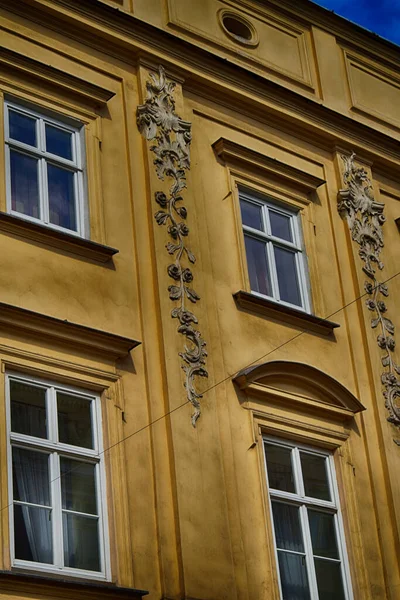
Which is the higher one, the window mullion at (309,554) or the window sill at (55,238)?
the window sill at (55,238)

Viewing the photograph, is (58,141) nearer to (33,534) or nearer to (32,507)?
(32,507)

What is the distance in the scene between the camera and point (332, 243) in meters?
16.8

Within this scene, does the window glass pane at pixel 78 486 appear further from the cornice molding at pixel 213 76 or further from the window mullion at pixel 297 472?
the cornice molding at pixel 213 76

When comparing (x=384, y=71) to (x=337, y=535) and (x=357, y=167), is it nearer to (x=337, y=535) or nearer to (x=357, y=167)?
(x=357, y=167)

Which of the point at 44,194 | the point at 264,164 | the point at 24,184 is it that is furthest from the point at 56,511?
the point at 264,164

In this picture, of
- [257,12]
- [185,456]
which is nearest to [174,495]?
→ [185,456]

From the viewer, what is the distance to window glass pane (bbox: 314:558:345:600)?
1407 centimetres

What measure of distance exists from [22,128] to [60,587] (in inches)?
206

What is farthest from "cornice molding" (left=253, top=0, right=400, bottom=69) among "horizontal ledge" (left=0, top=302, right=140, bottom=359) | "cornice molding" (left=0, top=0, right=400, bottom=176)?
"horizontal ledge" (left=0, top=302, right=140, bottom=359)

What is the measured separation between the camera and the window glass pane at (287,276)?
52.6ft

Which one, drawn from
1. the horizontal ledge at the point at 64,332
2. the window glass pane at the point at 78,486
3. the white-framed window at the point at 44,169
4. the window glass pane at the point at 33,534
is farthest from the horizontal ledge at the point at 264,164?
the window glass pane at the point at 33,534

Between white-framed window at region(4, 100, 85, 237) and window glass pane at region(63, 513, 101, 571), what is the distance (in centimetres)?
324

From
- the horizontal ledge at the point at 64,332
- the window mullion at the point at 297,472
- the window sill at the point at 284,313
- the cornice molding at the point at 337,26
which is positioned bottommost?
the window mullion at the point at 297,472

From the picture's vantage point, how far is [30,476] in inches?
494
